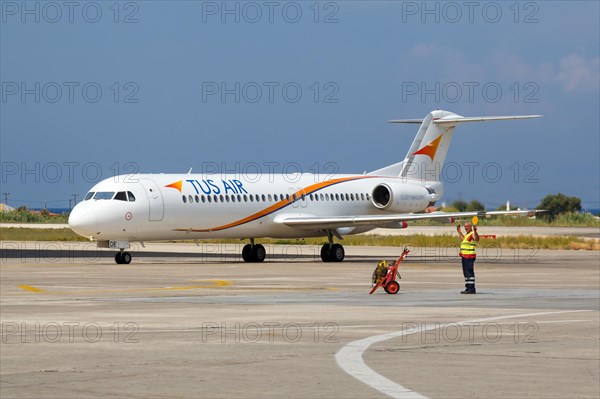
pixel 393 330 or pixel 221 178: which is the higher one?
pixel 221 178

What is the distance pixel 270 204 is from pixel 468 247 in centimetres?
1891

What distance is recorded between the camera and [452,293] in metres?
27.3

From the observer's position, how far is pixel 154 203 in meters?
42.3

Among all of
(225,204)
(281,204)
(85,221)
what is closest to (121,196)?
(85,221)

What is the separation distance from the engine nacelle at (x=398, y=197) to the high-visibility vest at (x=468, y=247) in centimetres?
2051

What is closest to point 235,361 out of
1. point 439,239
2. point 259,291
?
point 259,291

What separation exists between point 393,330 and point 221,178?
28.2m

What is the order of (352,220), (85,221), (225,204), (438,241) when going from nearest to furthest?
(85,221)
(225,204)
(352,220)
(438,241)

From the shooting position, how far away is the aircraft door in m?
42.2

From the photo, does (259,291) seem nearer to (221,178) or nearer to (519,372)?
(519,372)

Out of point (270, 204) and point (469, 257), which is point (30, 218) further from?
point (469, 257)

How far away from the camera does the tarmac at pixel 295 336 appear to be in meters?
12.1

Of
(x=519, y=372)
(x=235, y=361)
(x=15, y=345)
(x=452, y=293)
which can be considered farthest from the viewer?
(x=452, y=293)

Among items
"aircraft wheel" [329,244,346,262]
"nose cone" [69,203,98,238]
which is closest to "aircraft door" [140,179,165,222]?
"nose cone" [69,203,98,238]
